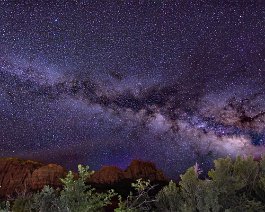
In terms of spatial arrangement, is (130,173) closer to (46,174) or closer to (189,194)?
(46,174)

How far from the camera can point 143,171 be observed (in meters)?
49.8

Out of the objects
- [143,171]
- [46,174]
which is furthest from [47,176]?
[143,171]

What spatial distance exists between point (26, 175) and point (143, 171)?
1383cm

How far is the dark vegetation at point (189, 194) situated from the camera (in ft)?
38.5

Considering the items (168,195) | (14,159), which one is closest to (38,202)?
(168,195)

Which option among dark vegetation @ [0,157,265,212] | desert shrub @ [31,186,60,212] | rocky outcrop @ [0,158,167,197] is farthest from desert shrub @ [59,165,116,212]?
rocky outcrop @ [0,158,167,197]

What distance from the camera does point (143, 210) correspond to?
508 inches

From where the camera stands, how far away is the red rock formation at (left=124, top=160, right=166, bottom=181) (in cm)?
4878

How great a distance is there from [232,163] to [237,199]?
197 centimetres

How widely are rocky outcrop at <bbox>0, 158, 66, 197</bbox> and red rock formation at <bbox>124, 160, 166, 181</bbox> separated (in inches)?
326

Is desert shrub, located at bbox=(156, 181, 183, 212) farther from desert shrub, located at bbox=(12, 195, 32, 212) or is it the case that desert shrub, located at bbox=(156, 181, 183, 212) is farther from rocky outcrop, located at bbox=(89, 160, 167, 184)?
rocky outcrop, located at bbox=(89, 160, 167, 184)

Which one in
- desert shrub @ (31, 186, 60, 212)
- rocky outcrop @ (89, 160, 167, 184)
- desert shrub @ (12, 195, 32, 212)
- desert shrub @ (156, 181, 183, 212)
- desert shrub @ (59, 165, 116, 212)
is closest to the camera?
desert shrub @ (59, 165, 116, 212)

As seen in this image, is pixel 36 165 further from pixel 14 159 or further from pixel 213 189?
pixel 213 189

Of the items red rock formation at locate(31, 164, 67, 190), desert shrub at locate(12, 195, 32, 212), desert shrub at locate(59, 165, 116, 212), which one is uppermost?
red rock formation at locate(31, 164, 67, 190)
